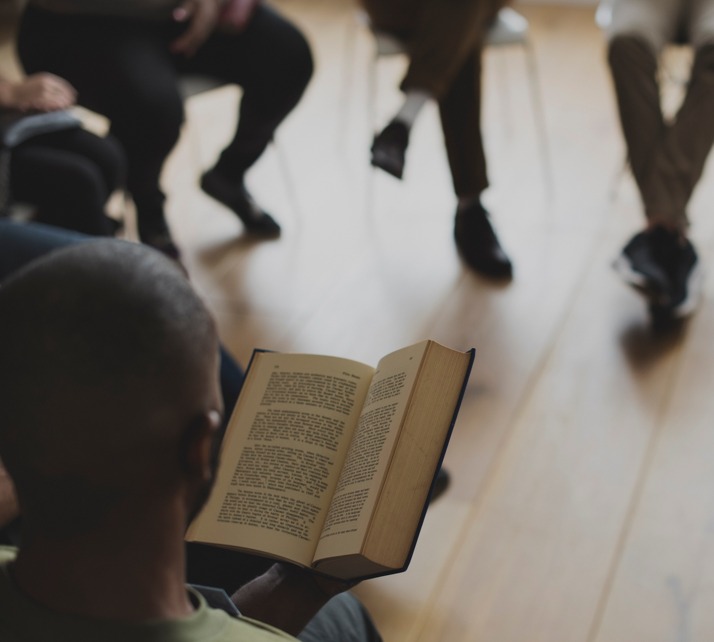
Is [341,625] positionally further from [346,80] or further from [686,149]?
[346,80]

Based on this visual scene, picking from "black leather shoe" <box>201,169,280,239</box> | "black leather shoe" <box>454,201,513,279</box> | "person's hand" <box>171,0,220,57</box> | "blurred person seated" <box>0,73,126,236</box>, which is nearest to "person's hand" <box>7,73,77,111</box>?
"blurred person seated" <box>0,73,126,236</box>

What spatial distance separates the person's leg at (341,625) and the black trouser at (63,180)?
1025 millimetres

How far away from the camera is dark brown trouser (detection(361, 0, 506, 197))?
7.07 ft

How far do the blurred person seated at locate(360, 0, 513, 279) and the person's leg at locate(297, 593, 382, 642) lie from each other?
3.67 ft

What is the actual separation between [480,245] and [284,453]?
133 cm

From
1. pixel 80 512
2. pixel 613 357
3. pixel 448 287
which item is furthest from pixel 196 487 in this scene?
pixel 448 287

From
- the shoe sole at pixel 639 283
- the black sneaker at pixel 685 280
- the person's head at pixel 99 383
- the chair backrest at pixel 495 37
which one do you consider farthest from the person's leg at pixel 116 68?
the person's head at pixel 99 383

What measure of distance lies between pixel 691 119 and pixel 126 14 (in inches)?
47.7

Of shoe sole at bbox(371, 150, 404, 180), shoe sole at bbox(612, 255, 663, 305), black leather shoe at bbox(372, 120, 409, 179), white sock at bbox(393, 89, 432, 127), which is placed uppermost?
white sock at bbox(393, 89, 432, 127)

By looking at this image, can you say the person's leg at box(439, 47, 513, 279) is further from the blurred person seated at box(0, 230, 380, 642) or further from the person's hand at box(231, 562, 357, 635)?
the blurred person seated at box(0, 230, 380, 642)

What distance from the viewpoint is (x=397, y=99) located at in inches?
130

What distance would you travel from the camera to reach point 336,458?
1.02 meters

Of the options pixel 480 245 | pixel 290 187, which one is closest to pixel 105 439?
pixel 480 245

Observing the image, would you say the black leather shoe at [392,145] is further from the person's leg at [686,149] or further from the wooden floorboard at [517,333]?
the person's leg at [686,149]
